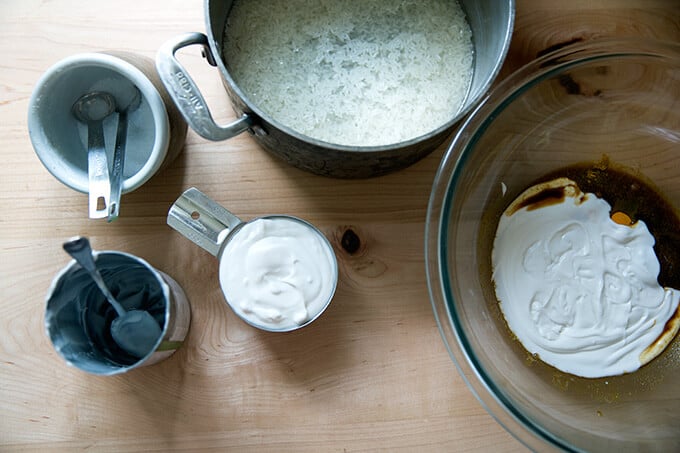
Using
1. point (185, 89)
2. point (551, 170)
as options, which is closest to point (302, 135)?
point (185, 89)

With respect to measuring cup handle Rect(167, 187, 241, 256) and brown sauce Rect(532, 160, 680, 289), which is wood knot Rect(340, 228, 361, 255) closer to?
measuring cup handle Rect(167, 187, 241, 256)

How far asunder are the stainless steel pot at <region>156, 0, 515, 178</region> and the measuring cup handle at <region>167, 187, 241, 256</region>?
112mm

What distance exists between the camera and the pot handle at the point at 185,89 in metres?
0.62

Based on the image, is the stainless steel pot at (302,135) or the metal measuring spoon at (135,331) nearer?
the stainless steel pot at (302,135)

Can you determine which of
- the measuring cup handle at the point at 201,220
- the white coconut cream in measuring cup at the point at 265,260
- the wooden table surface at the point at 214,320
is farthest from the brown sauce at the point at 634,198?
the measuring cup handle at the point at 201,220

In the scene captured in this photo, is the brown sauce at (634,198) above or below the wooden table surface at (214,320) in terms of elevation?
above

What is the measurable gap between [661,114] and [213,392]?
750 mm

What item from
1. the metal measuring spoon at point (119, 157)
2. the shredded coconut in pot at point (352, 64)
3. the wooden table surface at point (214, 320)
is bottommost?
the wooden table surface at point (214, 320)

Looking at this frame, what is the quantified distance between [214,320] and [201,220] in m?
0.14

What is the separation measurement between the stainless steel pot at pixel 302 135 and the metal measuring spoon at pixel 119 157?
0.15m

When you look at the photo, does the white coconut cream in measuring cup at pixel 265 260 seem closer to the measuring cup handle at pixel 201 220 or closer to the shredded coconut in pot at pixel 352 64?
the measuring cup handle at pixel 201 220

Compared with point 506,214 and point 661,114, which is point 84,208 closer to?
point 506,214

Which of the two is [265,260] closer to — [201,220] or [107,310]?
[201,220]

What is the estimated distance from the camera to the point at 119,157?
75cm
